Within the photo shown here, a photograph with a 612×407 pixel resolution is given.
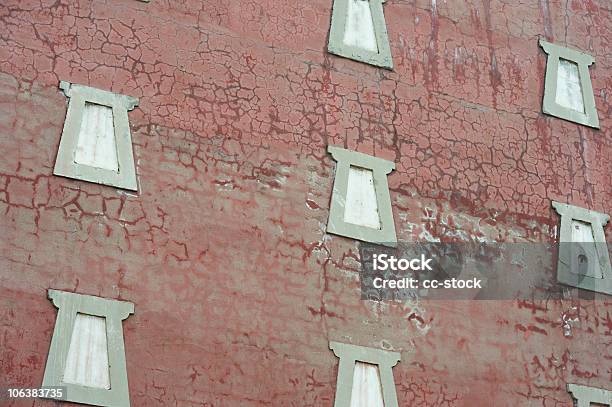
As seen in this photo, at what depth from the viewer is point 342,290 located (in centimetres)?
1383

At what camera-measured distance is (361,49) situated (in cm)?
1513

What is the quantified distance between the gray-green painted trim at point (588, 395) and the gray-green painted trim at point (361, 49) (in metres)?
4.25

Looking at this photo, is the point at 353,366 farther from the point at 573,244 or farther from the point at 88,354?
the point at 573,244

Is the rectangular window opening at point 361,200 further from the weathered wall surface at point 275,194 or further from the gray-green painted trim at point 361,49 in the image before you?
the gray-green painted trim at point 361,49

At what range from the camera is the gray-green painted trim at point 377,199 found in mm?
14094

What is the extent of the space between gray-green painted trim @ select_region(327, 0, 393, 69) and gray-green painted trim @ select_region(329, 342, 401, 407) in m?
3.51

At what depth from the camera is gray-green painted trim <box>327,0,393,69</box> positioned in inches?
591

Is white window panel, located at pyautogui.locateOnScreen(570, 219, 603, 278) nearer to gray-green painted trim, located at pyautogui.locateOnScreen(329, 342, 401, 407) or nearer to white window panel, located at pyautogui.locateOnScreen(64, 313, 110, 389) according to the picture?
gray-green painted trim, located at pyautogui.locateOnScreen(329, 342, 401, 407)

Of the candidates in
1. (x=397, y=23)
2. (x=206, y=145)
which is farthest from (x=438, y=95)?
(x=206, y=145)

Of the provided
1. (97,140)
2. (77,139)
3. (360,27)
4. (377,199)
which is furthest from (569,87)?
(77,139)

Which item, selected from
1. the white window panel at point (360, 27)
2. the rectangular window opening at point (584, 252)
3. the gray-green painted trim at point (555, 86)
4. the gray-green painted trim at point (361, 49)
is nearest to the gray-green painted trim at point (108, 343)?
the gray-green painted trim at point (361, 49)

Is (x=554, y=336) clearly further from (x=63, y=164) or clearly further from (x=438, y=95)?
(x=63, y=164)

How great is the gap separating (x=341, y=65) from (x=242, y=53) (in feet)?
3.94

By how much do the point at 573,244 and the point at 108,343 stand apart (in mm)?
5858
